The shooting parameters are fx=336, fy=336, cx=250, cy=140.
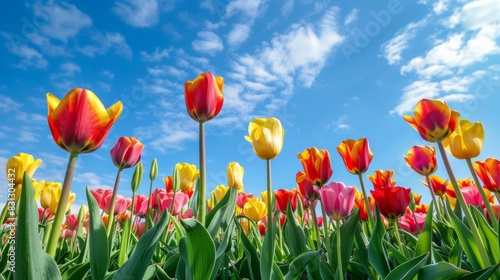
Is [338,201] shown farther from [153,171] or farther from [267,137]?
[153,171]

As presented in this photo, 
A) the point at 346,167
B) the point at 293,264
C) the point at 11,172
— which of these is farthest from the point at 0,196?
the point at 346,167

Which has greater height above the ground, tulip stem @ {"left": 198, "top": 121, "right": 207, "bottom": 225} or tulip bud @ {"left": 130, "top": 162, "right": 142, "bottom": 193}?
tulip bud @ {"left": 130, "top": 162, "right": 142, "bottom": 193}

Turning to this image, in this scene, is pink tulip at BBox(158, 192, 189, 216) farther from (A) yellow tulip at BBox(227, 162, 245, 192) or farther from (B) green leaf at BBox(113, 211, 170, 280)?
(B) green leaf at BBox(113, 211, 170, 280)

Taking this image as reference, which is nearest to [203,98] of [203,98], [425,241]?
[203,98]

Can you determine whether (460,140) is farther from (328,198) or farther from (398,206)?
(328,198)

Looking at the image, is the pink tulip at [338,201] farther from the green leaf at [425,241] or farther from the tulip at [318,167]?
the green leaf at [425,241]

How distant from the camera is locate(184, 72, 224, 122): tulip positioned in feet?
5.68

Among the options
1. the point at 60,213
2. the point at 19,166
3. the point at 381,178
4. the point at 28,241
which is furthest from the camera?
the point at 381,178

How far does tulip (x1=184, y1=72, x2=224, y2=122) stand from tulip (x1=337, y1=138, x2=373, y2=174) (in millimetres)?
1007

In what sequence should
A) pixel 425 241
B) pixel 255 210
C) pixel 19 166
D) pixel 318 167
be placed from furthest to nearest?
1. pixel 255 210
2. pixel 318 167
3. pixel 19 166
4. pixel 425 241

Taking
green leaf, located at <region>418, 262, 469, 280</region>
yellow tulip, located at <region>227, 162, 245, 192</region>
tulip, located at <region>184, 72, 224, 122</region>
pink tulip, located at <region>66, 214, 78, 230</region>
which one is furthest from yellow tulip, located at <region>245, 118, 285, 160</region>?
pink tulip, located at <region>66, 214, 78, 230</region>

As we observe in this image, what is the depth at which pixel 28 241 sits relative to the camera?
840mm

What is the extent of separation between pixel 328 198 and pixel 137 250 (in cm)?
143

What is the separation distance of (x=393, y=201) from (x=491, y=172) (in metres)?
0.67
